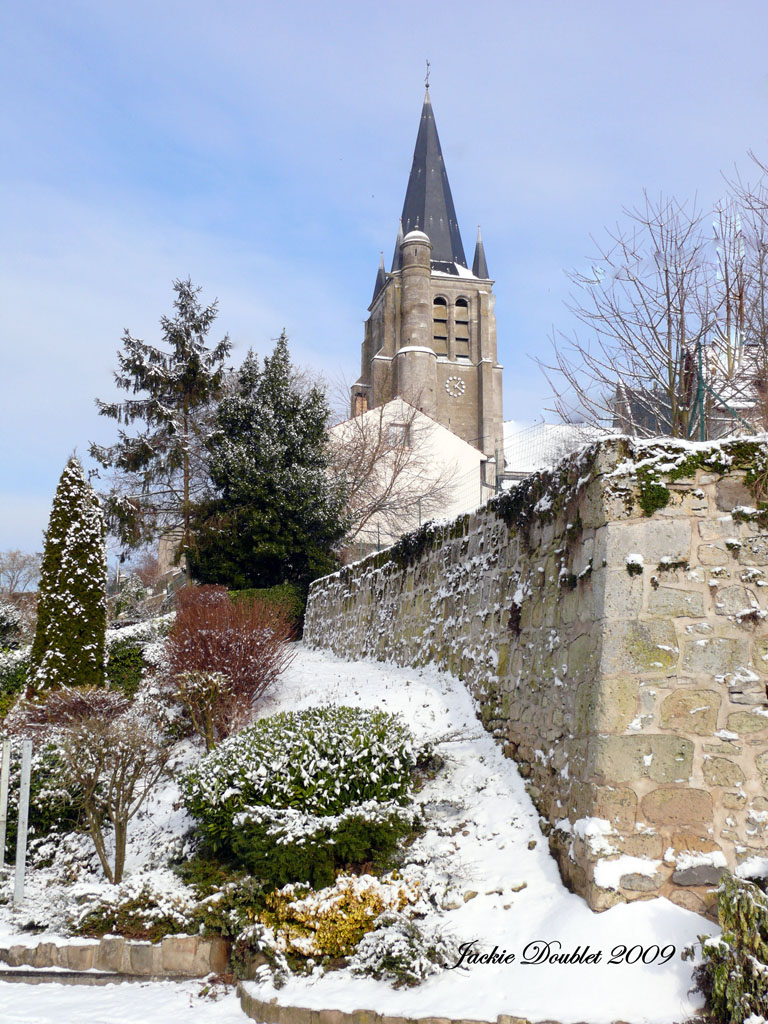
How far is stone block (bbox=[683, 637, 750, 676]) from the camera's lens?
473 cm

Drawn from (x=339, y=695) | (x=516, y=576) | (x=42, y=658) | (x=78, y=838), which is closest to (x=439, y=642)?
(x=339, y=695)

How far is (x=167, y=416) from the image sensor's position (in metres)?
19.9

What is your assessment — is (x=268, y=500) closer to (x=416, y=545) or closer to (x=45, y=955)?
(x=416, y=545)

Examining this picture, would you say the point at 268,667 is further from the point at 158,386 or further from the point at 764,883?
the point at 158,386

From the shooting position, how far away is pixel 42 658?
1160 cm

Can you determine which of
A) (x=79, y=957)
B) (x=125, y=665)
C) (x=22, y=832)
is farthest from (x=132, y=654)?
(x=79, y=957)

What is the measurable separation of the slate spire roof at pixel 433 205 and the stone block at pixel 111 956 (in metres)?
51.9

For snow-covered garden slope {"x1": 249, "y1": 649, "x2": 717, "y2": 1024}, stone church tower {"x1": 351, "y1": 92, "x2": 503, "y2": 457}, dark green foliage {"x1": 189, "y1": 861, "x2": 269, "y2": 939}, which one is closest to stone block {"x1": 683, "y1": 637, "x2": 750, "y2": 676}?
snow-covered garden slope {"x1": 249, "y1": 649, "x2": 717, "y2": 1024}

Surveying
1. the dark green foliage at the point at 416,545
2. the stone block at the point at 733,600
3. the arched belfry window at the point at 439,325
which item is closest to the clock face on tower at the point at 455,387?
the arched belfry window at the point at 439,325

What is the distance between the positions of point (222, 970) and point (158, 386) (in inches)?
667

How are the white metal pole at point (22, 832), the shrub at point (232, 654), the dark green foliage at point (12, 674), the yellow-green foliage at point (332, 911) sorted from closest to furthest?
the yellow-green foliage at point (332, 911), the white metal pole at point (22, 832), the shrub at point (232, 654), the dark green foliage at point (12, 674)

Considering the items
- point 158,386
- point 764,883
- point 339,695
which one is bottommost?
point 764,883

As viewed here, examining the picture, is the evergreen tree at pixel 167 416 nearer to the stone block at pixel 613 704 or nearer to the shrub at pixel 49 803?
the shrub at pixel 49 803

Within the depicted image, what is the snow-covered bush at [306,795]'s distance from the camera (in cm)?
513
